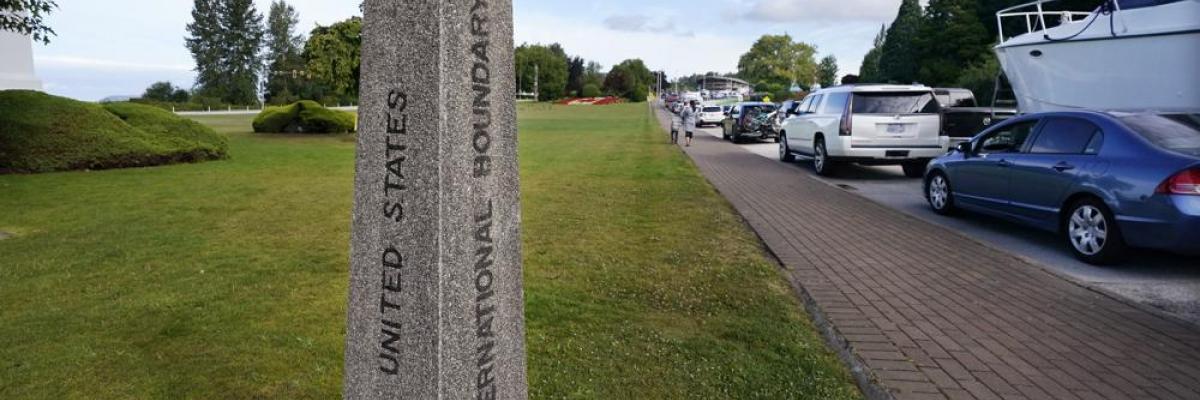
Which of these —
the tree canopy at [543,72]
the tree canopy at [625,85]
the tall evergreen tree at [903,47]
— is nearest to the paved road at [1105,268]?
the tall evergreen tree at [903,47]

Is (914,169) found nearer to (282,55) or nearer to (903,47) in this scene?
(903,47)

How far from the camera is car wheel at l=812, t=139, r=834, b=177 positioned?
50.2 ft

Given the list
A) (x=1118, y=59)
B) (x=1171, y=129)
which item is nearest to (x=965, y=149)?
(x=1171, y=129)

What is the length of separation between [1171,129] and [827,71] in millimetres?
145766

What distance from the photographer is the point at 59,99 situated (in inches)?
588

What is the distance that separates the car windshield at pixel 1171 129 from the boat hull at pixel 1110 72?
2.91m

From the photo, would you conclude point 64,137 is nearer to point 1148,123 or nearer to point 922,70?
point 1148,123

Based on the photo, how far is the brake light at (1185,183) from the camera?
20.1 feet

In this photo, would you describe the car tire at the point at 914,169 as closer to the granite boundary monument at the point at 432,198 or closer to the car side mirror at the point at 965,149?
the car side mirror at the point at 965,149

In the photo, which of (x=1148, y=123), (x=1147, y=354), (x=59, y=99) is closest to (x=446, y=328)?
(x=1147, y=354)

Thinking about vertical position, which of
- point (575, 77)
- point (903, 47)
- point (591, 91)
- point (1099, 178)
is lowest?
point (1099, 178)

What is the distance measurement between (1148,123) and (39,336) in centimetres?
922

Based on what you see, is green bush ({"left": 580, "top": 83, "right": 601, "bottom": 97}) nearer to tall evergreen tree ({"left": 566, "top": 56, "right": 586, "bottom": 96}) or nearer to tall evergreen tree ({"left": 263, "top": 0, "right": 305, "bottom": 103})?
tall evergreen tree ({"left": 566, "top": 56, "right": 586, "bottom": 96})

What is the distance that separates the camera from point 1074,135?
7566 mm
